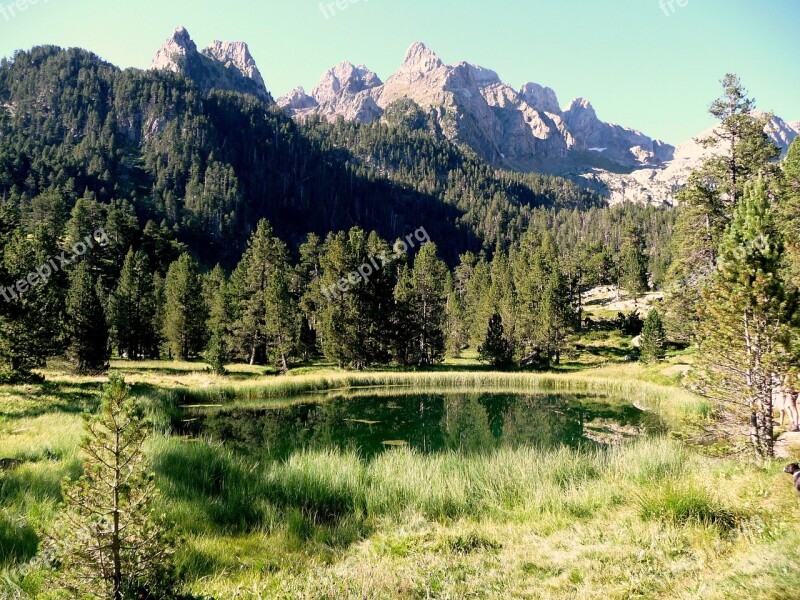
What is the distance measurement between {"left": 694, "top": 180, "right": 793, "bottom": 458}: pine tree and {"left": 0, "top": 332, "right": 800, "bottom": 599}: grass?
1483 mm

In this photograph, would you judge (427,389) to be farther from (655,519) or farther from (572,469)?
(655,519)

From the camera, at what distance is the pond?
19.0m

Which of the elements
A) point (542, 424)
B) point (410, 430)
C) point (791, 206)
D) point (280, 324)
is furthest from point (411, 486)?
point (280, 324)

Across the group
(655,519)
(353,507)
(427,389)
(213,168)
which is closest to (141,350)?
(427,389)

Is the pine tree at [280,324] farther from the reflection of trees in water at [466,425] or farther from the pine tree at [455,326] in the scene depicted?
the pine tree at [455,326]

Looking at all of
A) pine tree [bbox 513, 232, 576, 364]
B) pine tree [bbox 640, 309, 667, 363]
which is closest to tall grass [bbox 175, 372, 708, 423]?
pine tree [bbox 640, 309, 667, 363]

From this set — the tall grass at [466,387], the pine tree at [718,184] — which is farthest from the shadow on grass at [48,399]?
the pine tree at [718,184]

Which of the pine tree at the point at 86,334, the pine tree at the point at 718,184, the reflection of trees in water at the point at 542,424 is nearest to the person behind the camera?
the reflection of trees in water at the point at 542,424

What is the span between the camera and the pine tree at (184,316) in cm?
5816

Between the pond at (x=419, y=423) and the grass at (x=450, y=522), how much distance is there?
448 centimetres

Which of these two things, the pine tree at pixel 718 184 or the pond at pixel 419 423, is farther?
the pine tree at pixel 718 184

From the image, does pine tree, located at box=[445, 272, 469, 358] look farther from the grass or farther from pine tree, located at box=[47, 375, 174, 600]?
pine tree, located at box=[47, 375, 174, 600]

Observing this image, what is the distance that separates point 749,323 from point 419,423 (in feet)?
52.6

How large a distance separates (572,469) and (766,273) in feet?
23.3
